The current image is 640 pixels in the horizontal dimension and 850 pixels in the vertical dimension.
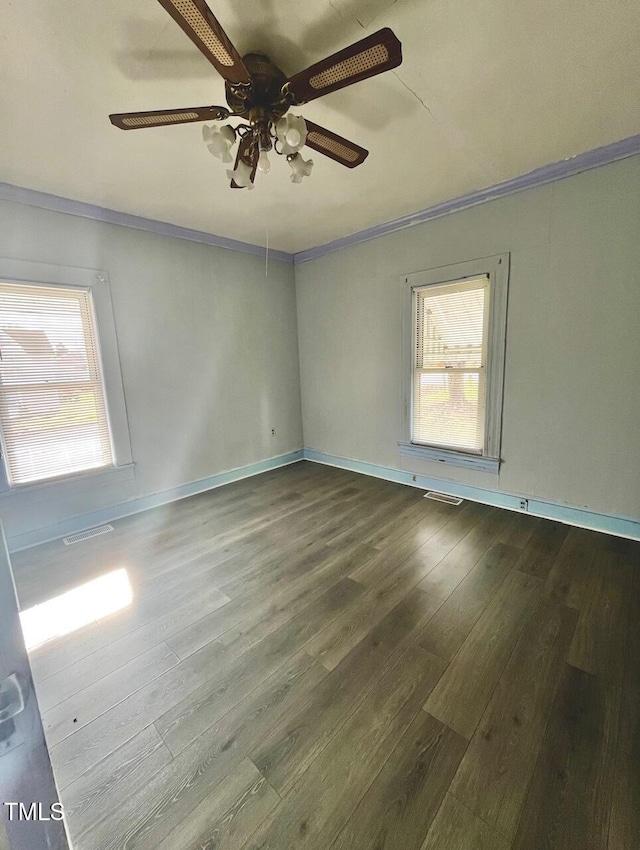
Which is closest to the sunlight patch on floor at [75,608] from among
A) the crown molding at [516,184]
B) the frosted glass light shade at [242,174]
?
the frosted glass light shade at [242,174]

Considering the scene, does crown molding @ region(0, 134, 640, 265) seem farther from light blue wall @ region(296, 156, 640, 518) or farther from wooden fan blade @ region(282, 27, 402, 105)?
wooden fan blade @ region(282, 27, 402, 105)

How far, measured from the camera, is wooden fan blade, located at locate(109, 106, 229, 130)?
4.72 ft

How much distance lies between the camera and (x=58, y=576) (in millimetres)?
2254

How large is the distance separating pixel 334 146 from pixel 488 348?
6.35ft

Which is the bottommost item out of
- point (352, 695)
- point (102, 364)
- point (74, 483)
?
point (352, 695)

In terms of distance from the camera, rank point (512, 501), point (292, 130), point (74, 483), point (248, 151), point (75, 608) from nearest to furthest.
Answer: point (292, 130)
point (248, 151)
point (75, 608)
point (74, 483)
point (512, 501)

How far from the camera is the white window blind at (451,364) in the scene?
298 cm

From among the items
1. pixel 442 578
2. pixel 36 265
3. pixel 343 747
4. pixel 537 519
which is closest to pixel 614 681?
pixel 442 578

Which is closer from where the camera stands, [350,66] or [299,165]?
[350,66]

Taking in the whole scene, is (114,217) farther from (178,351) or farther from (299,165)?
(299,165)

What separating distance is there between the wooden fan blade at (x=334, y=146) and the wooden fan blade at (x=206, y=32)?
43 centimetres

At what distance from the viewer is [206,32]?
3.54ft

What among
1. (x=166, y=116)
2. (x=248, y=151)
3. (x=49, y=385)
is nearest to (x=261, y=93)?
(x=248, y=151)

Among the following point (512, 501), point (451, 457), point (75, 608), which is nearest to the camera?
point (75, 608)
